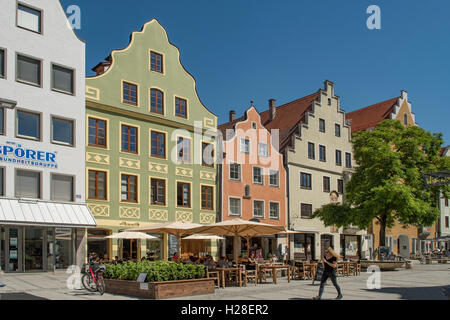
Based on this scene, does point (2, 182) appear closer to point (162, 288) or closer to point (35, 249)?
point (35, 249)

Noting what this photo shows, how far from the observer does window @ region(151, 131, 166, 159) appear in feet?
106

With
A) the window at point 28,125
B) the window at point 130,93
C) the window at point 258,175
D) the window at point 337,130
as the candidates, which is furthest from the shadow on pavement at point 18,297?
the window at point 337,130

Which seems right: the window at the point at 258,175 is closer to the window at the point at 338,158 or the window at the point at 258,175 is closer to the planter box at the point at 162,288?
the window at the point at 338,158

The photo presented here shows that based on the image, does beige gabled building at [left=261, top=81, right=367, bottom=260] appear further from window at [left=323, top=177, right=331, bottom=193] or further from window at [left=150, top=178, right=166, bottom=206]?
window at [left=150, top=178, right=166, bottom=206]

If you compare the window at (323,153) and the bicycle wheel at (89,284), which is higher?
the window at (323,153)

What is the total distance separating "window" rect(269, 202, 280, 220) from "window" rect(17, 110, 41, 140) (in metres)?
18.5

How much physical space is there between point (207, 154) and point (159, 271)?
1917cm

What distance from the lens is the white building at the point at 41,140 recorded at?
2509 centimetres

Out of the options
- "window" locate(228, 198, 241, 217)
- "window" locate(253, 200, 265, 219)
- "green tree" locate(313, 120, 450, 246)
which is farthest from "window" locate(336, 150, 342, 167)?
"window" locate(228, 198, 241, 217)

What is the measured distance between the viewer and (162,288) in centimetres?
1608

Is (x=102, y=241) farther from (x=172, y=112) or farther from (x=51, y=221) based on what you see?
(x=172, y=112)

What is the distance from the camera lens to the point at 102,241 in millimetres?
29109

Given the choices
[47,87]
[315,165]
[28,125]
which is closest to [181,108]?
[47,87]

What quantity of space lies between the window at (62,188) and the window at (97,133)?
8.41 ft
